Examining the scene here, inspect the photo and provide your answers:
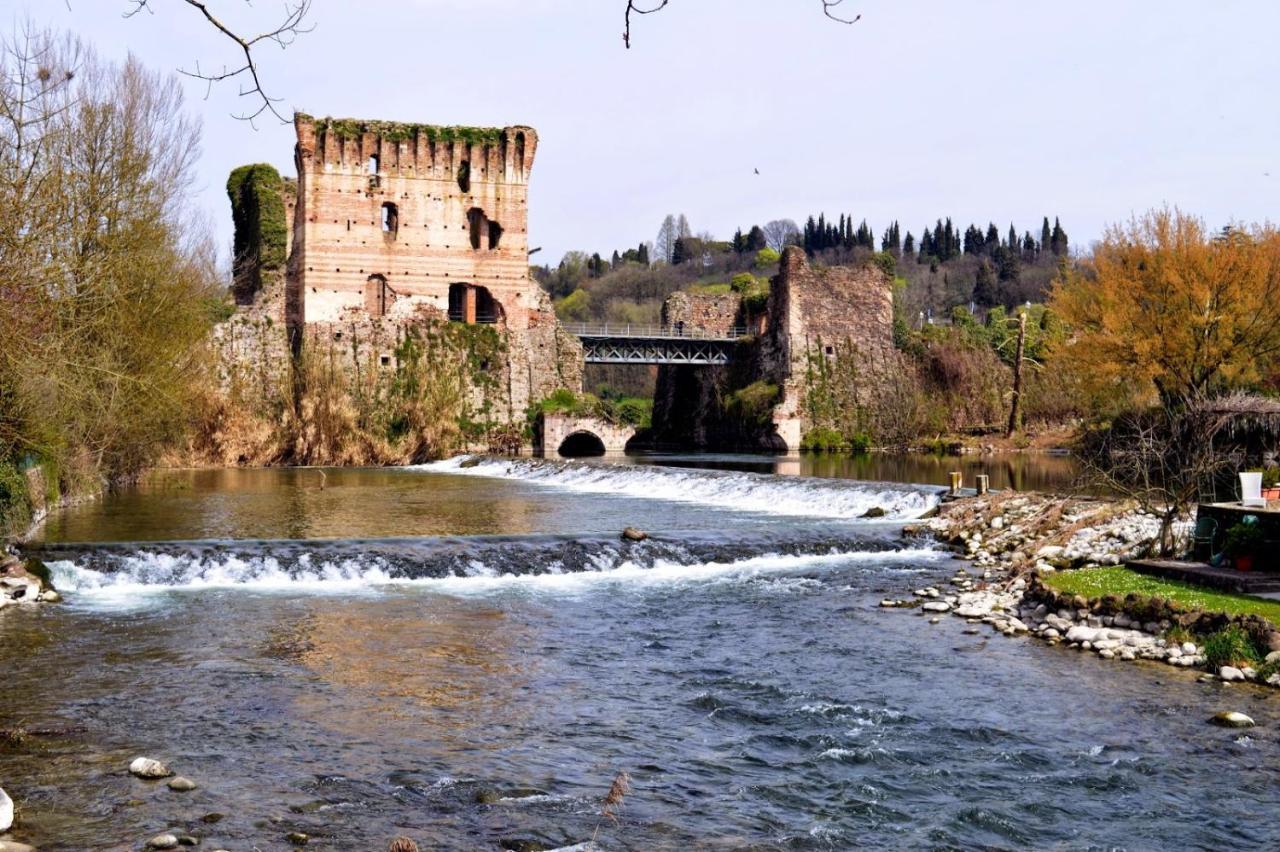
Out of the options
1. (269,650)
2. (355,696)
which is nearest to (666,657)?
(355,696)

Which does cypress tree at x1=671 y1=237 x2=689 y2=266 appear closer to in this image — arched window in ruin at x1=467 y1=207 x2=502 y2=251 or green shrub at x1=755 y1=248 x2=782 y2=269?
green shrub at x1=755 y1=248 x2=782 y2=269

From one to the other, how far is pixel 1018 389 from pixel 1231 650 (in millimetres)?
38151

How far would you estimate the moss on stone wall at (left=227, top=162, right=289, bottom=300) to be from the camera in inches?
1715

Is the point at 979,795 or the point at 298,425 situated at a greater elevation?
the point at 298,425

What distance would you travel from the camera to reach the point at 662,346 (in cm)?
5134

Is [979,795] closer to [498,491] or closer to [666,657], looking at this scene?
[666,657]

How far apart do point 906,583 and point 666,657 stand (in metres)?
5.07

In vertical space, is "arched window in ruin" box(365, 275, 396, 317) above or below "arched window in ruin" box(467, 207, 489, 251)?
below

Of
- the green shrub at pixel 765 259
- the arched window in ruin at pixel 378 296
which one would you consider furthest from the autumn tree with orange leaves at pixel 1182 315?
the green shrub at pixel 765 259

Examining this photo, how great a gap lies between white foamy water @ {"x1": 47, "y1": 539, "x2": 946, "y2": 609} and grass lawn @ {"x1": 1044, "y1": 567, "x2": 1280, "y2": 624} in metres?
3.20

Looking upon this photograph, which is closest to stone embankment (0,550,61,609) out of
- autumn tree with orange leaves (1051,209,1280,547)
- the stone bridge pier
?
autumn tree with orange leaves (1051,209,1280,547)

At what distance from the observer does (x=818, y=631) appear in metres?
11.8

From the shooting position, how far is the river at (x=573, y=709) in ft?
21.7

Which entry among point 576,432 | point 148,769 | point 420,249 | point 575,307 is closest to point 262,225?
point 420,249
